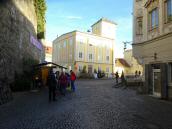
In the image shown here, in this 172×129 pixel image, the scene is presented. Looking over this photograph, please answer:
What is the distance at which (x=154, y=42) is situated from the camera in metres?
19.3

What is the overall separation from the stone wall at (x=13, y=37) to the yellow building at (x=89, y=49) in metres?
31.6

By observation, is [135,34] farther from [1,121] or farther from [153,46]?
[1,121]

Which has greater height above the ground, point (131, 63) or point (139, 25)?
point (139, 25)

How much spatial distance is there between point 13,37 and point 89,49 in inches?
1609

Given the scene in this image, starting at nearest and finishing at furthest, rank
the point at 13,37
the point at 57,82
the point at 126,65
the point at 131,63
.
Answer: the point at 13,37, the point at 57,82, the point at 126,65, the point at 131,63

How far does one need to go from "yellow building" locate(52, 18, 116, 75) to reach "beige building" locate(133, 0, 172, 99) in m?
32.5

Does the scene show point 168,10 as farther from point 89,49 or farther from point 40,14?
point 89,49

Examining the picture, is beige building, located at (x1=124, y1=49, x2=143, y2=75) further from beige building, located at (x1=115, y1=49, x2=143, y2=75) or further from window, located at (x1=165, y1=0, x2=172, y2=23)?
window, located at (x1=165, y1=0, x2=172, y2=23)

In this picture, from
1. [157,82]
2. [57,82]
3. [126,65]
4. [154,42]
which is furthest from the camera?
[126,65]

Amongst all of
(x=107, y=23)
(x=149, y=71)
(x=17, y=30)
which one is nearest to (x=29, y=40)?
(x=17, y=30)

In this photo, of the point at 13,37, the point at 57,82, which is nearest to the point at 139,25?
the point at 57,82

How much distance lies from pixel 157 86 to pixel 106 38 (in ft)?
143

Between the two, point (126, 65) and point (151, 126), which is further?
point (126, 65)

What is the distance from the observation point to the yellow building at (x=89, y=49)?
184 feet
